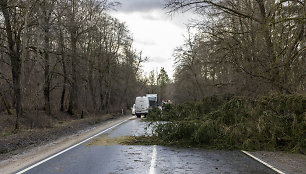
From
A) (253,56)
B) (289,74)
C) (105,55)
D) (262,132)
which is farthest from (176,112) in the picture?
(105,55)

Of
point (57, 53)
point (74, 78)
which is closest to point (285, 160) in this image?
point (57, 53)

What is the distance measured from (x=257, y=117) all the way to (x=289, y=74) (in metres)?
4.14

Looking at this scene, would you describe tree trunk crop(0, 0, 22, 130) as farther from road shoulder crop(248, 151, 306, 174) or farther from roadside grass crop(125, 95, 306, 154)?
road shoulder crop(248, 151, 306, 174)

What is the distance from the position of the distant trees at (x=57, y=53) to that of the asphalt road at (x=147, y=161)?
33.6 feet

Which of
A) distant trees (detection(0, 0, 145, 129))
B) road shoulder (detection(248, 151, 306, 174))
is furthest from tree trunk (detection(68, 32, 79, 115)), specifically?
road shoulder (detection(248, 151, 306, 174))

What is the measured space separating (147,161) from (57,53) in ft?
65.8


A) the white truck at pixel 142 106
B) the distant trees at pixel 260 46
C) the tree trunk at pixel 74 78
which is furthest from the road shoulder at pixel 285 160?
the white truck at pixel 142 106

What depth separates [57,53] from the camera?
25953 mm

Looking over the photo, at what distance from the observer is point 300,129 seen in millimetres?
9883

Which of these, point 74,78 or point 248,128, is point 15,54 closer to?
point 74,78

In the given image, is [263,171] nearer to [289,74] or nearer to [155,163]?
[155,163]

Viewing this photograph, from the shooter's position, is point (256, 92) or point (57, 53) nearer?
point (256, 92)

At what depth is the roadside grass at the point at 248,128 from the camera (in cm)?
1012

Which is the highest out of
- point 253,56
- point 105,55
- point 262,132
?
A: point 105,55
